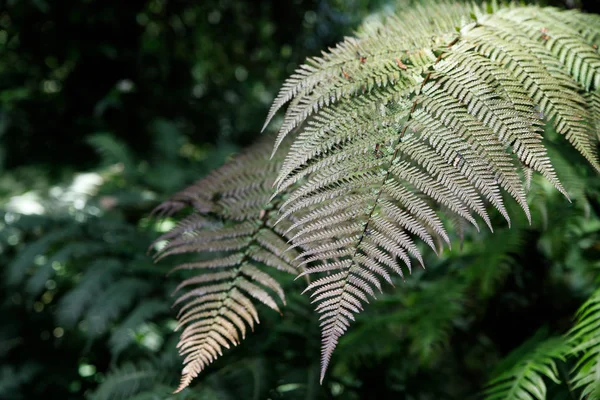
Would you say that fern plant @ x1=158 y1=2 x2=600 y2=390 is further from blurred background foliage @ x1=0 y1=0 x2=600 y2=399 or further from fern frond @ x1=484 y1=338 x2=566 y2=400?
fern frond @ x1=484 y1=338 x2=566 y2=400

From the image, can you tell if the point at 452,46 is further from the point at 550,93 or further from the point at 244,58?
the point at 244,58

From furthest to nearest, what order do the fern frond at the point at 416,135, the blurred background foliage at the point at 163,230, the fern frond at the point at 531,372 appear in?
the blurred background foliage at the point at 163,230 < the fern frond at the point at 531,372 < the fern frond at the point at 416,135

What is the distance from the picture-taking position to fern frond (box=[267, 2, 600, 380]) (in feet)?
2.89

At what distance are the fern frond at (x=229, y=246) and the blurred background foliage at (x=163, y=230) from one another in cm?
50

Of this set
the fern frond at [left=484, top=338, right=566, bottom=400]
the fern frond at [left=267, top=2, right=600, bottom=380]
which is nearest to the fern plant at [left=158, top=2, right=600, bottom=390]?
the fern frond at [left=267, top=2, right=600, bottom=380]

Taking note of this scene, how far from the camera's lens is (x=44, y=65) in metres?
2.61

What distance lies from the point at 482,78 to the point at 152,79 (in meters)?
2.24

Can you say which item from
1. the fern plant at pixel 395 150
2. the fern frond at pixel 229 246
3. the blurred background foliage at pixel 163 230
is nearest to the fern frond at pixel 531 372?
the blurred background foliage at pixel 163 230

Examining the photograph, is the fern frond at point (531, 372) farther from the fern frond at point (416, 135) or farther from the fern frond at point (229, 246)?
the fern frond at point (229, 246)

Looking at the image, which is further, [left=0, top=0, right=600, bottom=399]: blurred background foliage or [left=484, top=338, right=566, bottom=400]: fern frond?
[left=0, top=0, right=600, bottom=399]: blurred background foliage

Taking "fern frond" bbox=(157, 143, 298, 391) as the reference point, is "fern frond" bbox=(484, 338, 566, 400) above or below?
below

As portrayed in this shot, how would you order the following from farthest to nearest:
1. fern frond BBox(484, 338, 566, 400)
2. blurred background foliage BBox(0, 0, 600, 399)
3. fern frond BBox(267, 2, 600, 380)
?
blurred background foliage BBox(0, 0, 600, 399), fern frond BBox(484, 338, 566, 400), fern frond BBox(267, 2, 600, 380)

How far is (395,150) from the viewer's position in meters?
0.95

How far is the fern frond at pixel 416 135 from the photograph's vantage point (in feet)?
2.89
